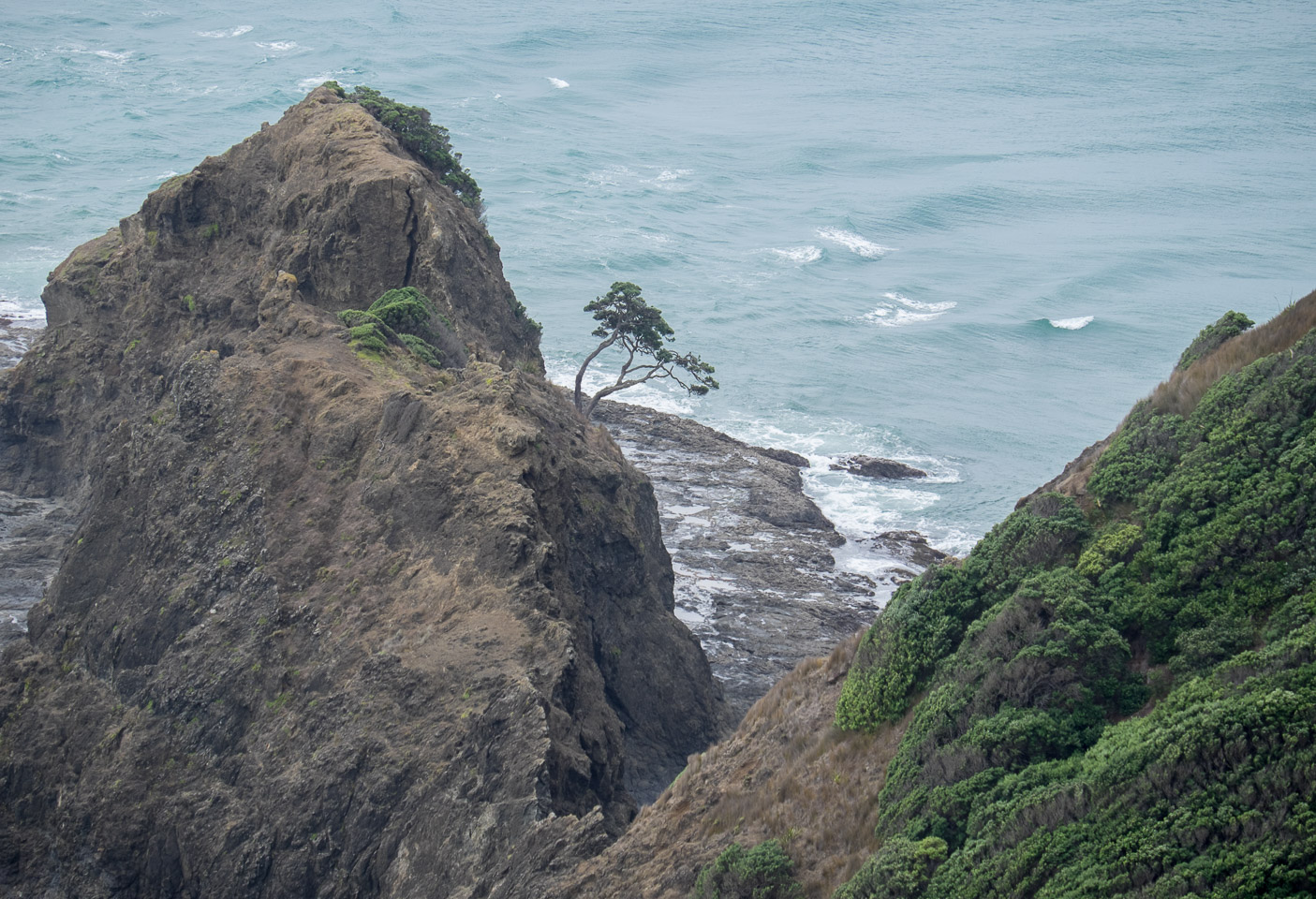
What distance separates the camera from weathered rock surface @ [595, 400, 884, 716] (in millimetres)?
34531

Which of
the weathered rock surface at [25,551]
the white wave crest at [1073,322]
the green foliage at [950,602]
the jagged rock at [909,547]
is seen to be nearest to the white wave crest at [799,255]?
the white wave crest at [1073,322]

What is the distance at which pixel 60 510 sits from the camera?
35094mm

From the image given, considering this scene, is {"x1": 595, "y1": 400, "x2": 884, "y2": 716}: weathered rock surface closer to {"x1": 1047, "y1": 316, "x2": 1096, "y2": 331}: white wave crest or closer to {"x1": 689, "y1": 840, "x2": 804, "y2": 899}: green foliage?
{"x1": 689, "y1": 840, "x2": 804, "y2": 899}: green foliage

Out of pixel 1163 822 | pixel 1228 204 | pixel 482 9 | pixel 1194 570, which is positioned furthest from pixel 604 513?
pixel 482 9

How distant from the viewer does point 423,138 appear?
3531 centimetres

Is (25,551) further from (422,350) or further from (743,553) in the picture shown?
(743,553)

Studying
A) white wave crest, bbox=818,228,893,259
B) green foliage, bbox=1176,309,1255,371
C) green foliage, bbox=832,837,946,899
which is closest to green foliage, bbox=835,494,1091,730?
green foliage, bbox=832,837,946,899

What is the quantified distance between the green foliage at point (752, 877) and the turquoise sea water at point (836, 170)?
31.6 m

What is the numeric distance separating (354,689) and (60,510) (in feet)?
67.1

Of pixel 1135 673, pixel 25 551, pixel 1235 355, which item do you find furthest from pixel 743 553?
pixel 1135 673

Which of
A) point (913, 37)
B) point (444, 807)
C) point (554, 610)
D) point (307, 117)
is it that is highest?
point (913, 37)

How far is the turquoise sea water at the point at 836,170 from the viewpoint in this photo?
69.2 meters

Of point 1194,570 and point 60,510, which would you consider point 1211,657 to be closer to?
point 1194,570

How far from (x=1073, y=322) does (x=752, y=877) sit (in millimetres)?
74871
